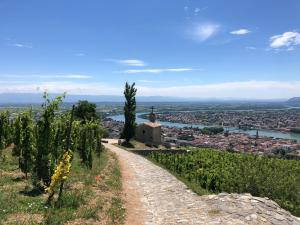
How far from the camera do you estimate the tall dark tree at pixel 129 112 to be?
133ft

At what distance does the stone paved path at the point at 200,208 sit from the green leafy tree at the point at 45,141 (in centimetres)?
389

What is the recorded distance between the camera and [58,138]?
14320 millimetres

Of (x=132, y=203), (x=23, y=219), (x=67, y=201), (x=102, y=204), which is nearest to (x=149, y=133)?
(x=132, y=203)

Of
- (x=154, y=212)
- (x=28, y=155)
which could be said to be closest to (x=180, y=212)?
(x=154, y=212)

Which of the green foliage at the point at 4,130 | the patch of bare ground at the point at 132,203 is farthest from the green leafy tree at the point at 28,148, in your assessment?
the green foliage at the point at 4,130

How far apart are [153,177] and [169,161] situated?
27.5 feet

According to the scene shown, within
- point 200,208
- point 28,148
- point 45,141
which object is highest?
point 45,141

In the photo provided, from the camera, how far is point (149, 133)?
4375 cm

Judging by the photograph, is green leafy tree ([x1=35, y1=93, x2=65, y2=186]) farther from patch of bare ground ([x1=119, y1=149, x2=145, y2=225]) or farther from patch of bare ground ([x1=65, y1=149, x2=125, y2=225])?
patch of bare ground ([x1=119, y1=149, x2=145, y2=225])

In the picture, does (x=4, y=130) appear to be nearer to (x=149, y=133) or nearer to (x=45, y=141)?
(x=45, y=141)

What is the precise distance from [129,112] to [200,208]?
28.1m

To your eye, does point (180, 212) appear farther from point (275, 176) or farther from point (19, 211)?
point (275, 176)

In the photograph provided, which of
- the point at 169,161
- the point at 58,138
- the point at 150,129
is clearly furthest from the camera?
the point at 150,129

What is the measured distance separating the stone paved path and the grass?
4.02 feet
